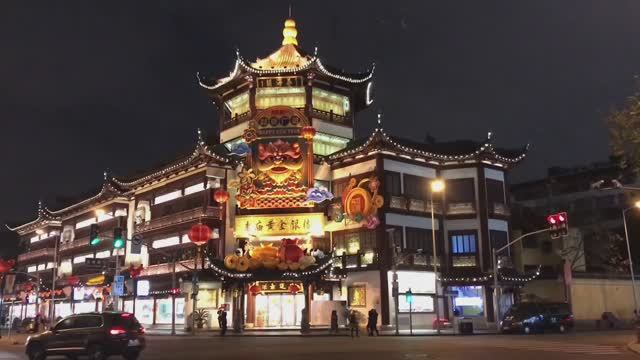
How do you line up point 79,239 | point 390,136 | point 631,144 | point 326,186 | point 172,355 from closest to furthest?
point 631,144 → point 172,355 → point 390,136 → point 326,186 → point 79,239

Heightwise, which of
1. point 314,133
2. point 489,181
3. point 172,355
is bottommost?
point 172,355

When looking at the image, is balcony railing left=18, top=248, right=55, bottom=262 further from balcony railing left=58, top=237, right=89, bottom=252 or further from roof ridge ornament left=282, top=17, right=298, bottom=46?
roof ridge ornament left=282, top=17, right=298, bottom=46

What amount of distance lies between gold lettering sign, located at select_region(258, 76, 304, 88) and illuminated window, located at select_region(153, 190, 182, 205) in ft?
39.5

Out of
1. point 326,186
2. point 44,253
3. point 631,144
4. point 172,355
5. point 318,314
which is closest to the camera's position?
point 631,144

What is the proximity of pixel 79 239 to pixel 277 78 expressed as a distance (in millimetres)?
34647

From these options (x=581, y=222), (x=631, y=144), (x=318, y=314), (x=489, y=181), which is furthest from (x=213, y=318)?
(x=581, y=222)

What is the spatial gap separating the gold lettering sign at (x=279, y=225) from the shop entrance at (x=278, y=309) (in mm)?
4865

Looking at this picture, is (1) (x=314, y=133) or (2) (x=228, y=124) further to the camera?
(2) (x=228, y=124)

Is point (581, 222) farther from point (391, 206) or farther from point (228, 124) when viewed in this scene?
point (228, 124)

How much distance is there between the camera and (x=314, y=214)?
49.6m

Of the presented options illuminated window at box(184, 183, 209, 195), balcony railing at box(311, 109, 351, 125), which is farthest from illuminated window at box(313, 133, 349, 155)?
illuminated window at box(184, 183, 209, 195)

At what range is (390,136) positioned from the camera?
48.5 m

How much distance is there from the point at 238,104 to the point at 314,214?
14716mm

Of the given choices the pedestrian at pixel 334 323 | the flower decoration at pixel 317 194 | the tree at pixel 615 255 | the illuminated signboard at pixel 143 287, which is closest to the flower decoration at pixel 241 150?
the flower decoration at pixel 317 194
